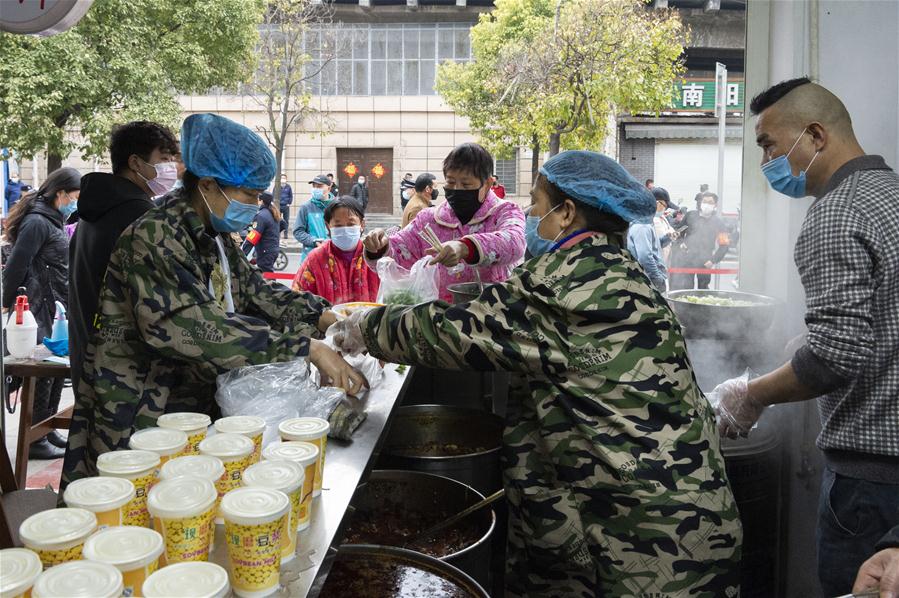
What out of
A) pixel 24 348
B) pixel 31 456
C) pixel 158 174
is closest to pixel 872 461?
pixel 158 174

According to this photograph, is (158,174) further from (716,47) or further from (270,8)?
(716,47)

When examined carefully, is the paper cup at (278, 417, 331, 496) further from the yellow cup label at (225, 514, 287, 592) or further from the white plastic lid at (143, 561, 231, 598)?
the white plastic lid at (143, 561, 231, 598)

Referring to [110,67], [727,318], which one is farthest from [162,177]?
[110,67]

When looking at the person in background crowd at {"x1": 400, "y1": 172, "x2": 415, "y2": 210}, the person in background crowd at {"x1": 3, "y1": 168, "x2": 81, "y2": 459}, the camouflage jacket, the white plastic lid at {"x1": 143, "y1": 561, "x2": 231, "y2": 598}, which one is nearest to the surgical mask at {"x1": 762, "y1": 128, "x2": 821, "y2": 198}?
the camouflage jacket

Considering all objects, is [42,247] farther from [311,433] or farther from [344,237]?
[311,433]

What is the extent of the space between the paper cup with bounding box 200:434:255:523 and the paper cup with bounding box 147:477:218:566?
20 centimetres

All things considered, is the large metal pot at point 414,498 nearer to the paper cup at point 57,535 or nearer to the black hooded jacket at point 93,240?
the black hooded jacket at point 93,240

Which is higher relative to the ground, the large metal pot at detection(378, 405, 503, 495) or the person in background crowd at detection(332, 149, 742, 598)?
the person in background crowd at detection(332, 149, 742, 598)

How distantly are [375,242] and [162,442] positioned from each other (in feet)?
9.65

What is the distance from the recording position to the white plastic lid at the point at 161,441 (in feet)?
5.14

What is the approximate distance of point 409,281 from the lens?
4.19 m

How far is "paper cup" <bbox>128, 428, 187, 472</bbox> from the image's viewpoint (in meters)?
1.56

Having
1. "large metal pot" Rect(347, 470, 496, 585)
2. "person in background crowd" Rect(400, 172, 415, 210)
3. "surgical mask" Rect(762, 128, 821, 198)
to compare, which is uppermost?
"person in background crowd" Rect(400, 172, 415, 210)

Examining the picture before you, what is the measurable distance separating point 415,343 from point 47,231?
17.6 ft
